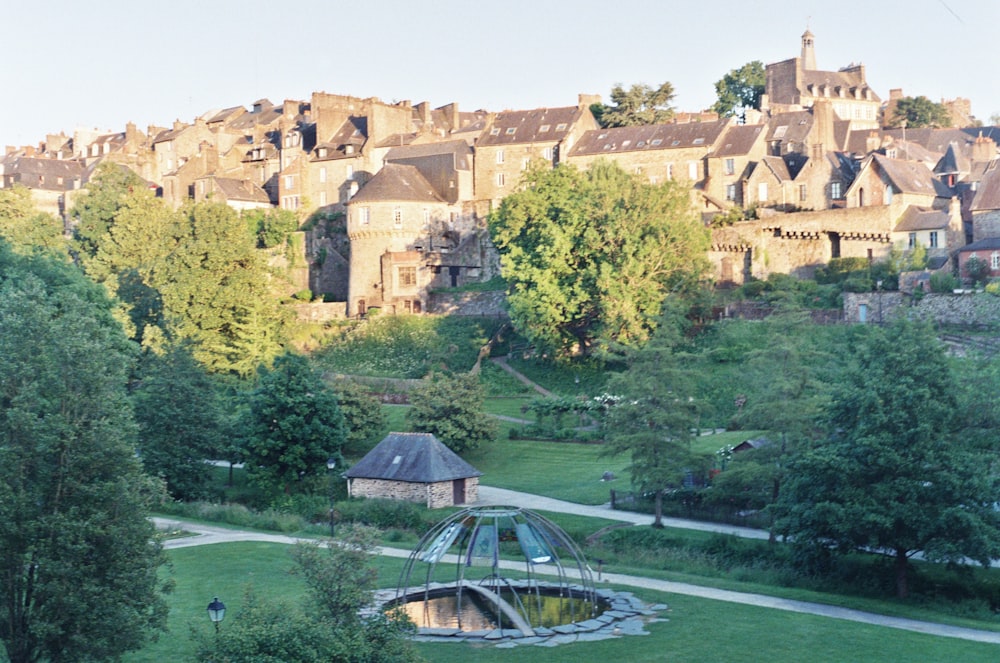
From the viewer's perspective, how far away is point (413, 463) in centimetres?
4316

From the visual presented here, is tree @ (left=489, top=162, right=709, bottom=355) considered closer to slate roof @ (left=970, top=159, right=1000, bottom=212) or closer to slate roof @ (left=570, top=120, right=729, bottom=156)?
slate roof @ (left=570, top=120, right=729, bottom=156)

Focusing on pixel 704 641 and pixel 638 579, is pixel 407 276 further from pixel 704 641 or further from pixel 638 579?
pixel 704 641

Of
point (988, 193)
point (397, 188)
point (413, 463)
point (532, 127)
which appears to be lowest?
point (413, 463)

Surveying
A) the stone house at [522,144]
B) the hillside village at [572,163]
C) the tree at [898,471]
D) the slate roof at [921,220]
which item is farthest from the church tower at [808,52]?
the tree at [898,471]

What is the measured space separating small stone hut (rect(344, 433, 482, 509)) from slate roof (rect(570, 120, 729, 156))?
3833cm

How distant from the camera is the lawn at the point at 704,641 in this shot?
76.4 feet

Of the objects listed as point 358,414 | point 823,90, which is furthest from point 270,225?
point 823,90

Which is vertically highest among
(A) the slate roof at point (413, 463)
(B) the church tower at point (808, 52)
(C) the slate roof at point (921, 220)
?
(B) the church tower at point (808, 52)

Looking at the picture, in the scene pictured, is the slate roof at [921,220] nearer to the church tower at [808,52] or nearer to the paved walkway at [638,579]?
the paved walkway at [638,579]

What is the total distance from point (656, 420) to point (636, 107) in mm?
53685

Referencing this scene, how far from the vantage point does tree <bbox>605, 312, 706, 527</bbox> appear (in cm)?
3834

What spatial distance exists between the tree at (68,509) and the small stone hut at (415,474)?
21035 millimetres

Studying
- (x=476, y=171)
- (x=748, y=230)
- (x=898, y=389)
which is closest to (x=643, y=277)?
(x=748, y=230)

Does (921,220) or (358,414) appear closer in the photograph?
(358,414)
